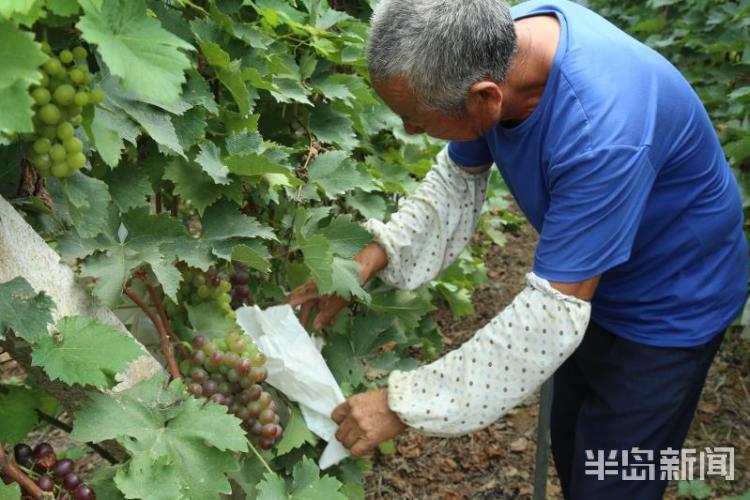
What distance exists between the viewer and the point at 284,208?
2.00 meters

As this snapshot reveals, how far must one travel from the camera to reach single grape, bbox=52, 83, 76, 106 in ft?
3.49

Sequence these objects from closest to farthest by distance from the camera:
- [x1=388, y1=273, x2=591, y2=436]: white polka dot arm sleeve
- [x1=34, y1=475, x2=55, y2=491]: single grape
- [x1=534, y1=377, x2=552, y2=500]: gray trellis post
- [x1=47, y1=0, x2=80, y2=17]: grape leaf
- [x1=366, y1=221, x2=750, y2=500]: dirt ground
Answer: [x1=47, y1=0, x2=80, y2=17]: grape leaf → [x1=34, y1=475, x2=55, y2=491]: single grape → [x1=388, y1=273, x2=591, y2=436]: white polka dot arm sleeve → [x1=534, y1=377, x2=552, y2=500]: gray trellis post → [x1=366, y1=221, x2=750, y2=500]: dirt ground

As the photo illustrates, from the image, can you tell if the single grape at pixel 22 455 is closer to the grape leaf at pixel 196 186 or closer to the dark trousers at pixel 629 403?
the grape leaf at pixel 196 186

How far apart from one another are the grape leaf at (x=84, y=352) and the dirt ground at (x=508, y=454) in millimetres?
2318

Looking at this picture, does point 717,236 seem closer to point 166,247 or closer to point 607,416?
point 607,416

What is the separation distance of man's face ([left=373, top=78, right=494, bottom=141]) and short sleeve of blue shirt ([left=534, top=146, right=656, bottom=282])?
0.61 feet

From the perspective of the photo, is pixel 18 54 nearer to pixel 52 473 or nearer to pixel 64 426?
pixel 52 473

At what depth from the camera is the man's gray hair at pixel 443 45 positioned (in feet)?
5.02

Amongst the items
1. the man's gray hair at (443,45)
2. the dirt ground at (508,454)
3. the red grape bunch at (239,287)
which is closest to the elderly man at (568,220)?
the man's gray hair at (443,45)

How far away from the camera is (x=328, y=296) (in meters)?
2.11

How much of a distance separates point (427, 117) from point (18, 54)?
92cm

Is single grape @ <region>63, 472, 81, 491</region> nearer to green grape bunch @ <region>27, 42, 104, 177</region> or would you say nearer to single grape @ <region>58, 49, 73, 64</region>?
green grape bunch @ <region>27, 42, 104, 177</region>

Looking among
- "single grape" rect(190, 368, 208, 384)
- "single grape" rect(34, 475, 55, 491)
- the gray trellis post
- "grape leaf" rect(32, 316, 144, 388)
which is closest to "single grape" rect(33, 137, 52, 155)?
"grape leaf" rect(32, 316, 144, 388)

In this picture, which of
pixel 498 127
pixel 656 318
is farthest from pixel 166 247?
pixel 656 318
